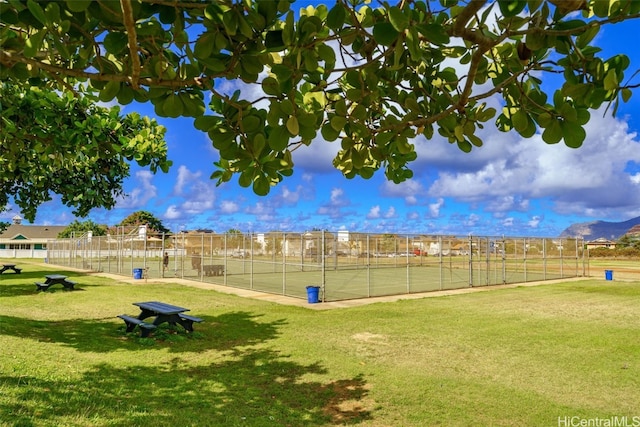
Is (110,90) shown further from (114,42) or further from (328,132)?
(328,132)

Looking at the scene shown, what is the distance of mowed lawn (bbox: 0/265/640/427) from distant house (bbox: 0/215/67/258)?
2331 inches

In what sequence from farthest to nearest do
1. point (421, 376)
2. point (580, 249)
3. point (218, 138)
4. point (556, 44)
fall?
point (580, 249) < point (421, 376) < point (218, 138) < point (556, 44)

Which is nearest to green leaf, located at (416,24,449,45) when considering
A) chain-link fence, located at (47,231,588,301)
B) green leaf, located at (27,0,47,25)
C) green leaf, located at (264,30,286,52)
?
green leaf, located at (264,30,286,52)

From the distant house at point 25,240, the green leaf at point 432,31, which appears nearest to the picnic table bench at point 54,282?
the green leaf at point 432,31

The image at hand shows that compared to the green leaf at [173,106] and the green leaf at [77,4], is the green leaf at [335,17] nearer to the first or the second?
the green leaf at [173,106]

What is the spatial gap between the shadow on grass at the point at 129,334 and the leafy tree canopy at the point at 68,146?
8.38 feet

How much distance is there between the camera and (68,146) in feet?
15.2

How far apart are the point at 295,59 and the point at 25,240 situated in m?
87.2

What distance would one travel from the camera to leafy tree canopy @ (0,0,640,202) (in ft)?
4.99

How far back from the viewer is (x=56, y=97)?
5.00 metres

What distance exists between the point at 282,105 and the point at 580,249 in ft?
113

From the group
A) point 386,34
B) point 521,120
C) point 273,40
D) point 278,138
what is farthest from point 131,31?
point 521,120

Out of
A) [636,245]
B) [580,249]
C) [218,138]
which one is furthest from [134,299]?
[636,245]

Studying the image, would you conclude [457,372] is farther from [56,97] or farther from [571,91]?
[56,97]
